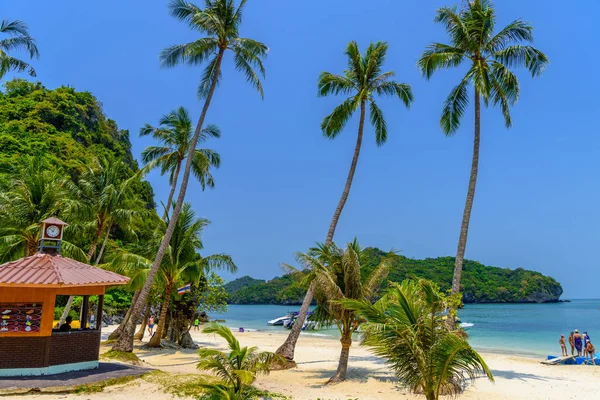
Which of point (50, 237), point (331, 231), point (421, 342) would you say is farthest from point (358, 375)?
point (50, 237)

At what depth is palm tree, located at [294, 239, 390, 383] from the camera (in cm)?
1439

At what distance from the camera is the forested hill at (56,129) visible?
4022cm

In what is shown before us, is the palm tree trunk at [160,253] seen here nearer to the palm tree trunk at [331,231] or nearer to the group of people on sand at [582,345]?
the palm tree trunk at [331,231]

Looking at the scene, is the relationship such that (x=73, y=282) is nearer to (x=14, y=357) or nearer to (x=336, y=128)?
(x=14, y=357)

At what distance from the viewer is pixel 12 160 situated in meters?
36.5

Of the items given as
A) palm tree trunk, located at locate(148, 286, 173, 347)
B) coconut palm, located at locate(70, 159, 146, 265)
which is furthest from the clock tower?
coconut palm, located at locate(70, 159, 146, 265)

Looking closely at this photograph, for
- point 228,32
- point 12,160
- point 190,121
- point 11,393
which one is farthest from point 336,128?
point 12,160

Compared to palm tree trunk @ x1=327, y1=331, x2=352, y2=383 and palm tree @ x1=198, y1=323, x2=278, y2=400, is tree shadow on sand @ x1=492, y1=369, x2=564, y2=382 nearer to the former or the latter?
palm tree trunk @ x1=327, y1=331, x2=352, y2=383

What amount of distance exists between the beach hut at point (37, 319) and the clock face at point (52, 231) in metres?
0.78

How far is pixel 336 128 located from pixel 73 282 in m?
13.5

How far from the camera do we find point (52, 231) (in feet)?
44.3

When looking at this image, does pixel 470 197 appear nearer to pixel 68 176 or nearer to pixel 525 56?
pixel 525 56

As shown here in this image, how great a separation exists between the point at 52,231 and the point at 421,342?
11.0m

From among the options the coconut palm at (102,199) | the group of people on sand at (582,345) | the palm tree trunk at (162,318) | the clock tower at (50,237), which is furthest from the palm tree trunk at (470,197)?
the coconut palm at (102,199)
